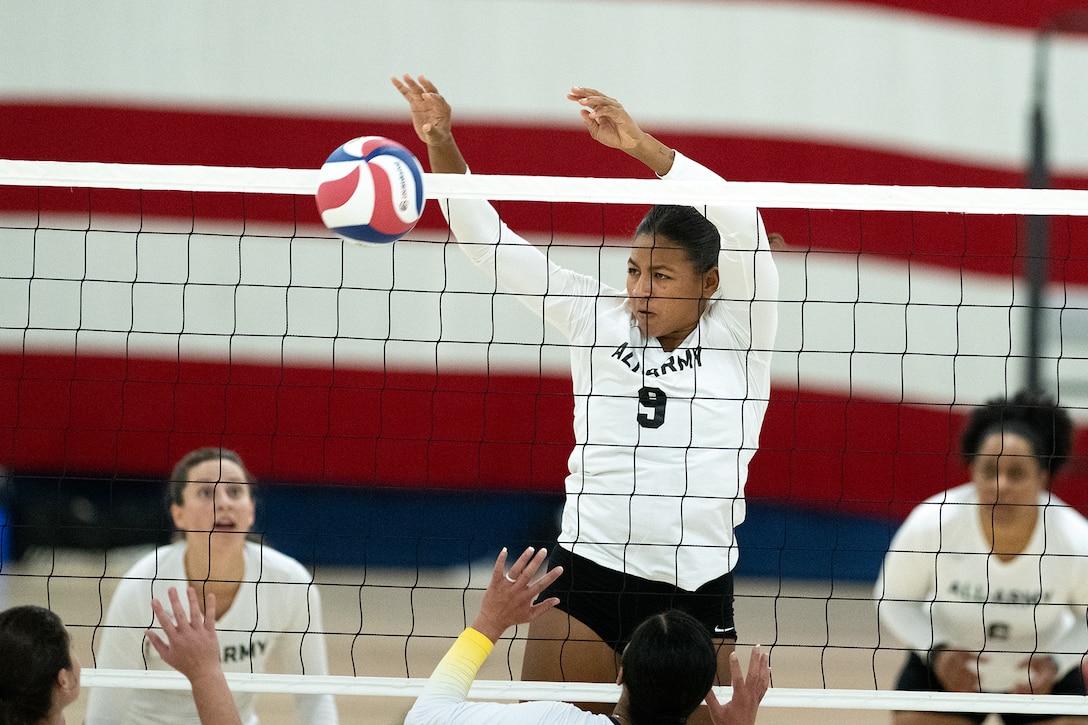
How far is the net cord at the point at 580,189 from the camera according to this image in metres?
3.19

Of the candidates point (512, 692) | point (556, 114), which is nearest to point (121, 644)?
point (512, 692)

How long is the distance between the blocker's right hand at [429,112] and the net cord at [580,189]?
0.21 metres

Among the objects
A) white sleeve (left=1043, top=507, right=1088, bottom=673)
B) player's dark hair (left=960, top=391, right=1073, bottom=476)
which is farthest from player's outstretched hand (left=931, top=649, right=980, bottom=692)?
player's dark hair (left=960, top=391, right=1073, bottom=476)

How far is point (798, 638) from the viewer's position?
23.3 feet

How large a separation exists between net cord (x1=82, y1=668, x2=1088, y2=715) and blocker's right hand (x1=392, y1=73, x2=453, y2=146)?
4.97ft

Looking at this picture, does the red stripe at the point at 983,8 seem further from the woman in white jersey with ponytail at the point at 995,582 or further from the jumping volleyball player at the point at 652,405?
the jumping volleyball player at the point at 652,405

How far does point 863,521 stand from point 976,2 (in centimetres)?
381

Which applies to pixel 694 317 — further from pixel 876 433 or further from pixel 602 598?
pixel 876 433

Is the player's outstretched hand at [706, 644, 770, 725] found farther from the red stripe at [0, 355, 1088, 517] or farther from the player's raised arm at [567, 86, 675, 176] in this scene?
the red stripe at [0, 355, 1088, 517]

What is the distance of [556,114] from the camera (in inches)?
336

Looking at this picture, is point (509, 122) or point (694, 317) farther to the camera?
point (509, 122)

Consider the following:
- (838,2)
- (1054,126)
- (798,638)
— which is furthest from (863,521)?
(838,2)

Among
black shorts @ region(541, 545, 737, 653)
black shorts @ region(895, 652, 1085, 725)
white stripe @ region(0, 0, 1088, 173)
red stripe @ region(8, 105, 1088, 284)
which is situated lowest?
black shorts @ region(895, 652, 1085, 725)

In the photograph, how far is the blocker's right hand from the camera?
3.36 metres
